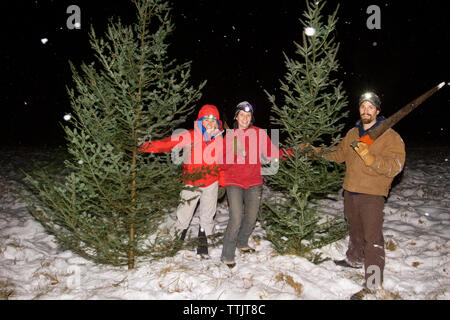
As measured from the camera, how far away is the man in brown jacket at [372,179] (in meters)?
3.66

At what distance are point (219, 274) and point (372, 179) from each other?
102 inches

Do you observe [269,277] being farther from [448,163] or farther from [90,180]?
[448,163]

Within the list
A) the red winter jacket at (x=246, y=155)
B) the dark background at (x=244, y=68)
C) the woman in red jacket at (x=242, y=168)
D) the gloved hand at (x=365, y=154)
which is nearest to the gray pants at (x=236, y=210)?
the woman in red jacket at (x=242, y=168)

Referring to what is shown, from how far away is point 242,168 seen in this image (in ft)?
14.8

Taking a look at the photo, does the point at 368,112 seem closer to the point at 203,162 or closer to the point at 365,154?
the point at 365,154

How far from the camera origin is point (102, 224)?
3.88m

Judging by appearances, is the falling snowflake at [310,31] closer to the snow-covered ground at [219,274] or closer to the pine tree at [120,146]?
the pine tree at [120,146]

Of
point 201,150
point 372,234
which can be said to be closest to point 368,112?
point 372,234

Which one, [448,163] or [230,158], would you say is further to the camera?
[448,163]

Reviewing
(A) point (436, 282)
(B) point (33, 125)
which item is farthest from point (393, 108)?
(B) point (33, 125)

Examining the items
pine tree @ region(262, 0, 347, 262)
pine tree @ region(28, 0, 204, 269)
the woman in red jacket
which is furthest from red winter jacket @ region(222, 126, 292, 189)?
pine tree @ region(28, 0, 204, 269)

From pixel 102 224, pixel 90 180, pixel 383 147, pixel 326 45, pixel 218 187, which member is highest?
pixel 326 45
